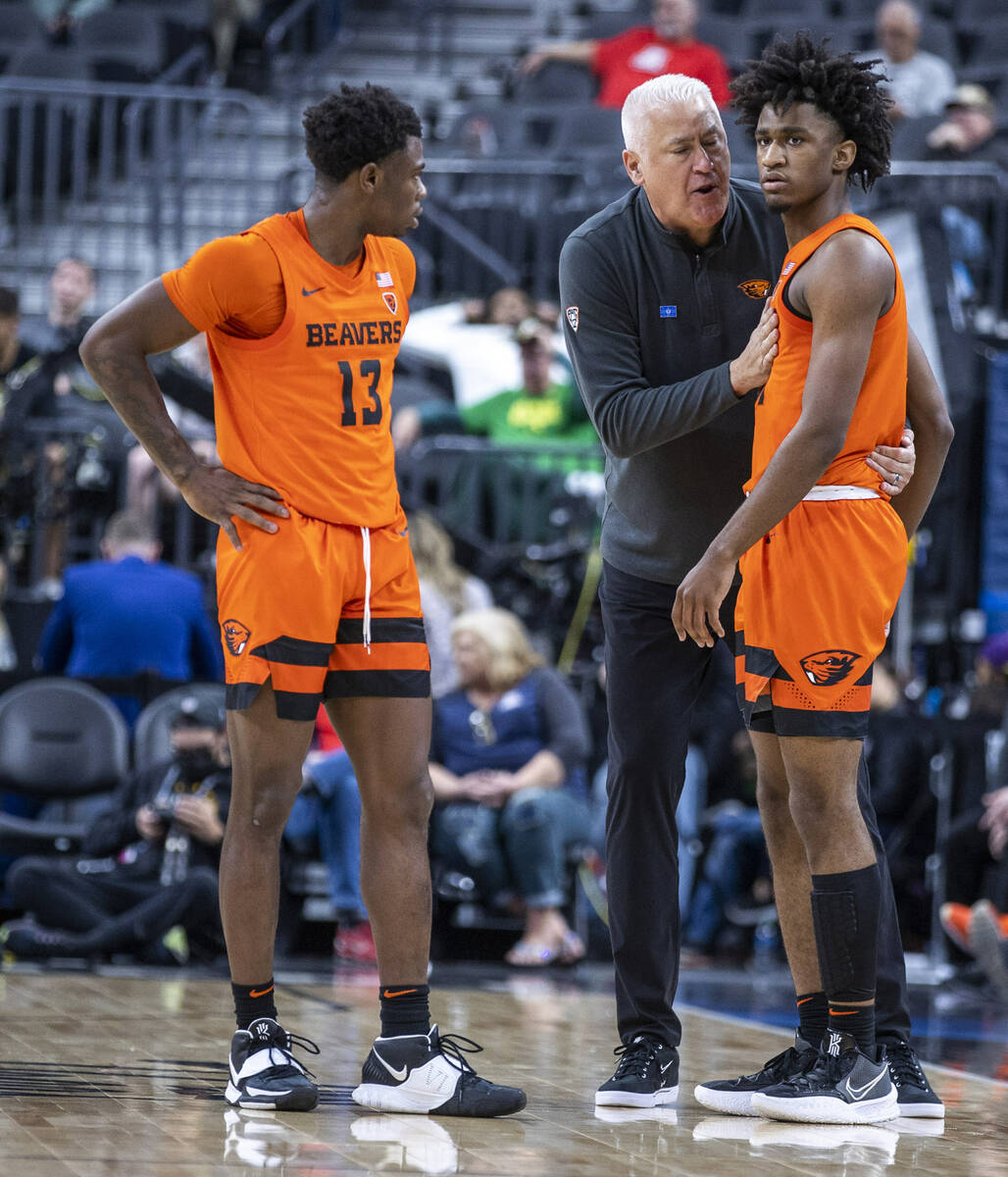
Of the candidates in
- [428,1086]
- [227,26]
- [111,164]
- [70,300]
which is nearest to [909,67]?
[227,26]

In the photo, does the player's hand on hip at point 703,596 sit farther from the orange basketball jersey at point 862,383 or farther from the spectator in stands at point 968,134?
the spectator in stands at point 968,134

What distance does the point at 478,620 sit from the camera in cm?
705

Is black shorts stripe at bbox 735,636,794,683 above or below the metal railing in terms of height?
below

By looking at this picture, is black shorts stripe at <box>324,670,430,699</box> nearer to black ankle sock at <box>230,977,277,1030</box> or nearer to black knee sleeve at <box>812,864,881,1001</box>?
black ankle sock at <box>230,977,277,1030</box>

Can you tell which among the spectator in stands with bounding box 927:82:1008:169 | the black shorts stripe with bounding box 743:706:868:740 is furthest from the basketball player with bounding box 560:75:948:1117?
the spectator in stands with bounding box 927:82:1008:169

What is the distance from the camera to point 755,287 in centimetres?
354

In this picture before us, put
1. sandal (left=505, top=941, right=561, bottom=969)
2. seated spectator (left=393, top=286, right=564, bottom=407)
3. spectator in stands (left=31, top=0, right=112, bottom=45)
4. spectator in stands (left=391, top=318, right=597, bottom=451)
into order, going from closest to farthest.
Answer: sandal (left=505, top=941, right=561, bottom=969) < spectator in stands (left=391, top=318, right=597, bottom=451) < seated spectator (left=393, top=286, right=564, bottom=407) < spectator in stands (left=31, top=0, right=112, bottom=45)

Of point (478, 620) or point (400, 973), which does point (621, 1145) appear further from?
point (478, 620)

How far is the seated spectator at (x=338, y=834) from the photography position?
22.0 ft

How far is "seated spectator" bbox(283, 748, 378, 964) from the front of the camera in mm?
6695

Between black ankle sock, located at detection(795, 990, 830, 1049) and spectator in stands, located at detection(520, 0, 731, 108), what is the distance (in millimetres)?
8091

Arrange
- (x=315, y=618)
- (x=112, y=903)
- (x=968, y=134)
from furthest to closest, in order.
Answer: (x=968, y=134), (x=112, y=903), (x=315, y=618)

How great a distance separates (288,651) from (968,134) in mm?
7693

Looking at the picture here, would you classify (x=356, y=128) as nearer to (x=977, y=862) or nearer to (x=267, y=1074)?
(x=267, y=1074)
